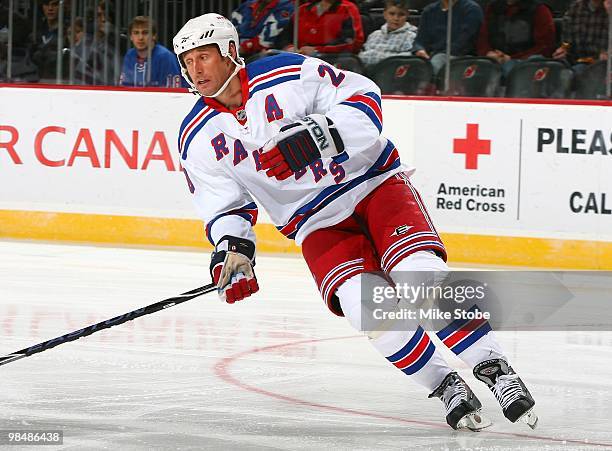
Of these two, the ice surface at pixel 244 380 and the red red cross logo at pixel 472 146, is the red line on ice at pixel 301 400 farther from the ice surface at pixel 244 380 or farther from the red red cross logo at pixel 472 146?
the red red cross logo at pixel 472 146

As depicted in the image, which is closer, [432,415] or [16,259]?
[432,415]

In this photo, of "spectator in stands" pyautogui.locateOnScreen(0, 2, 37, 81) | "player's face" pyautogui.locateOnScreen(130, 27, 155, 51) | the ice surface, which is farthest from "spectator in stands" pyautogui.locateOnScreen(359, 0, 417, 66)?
"spectator in stands" pyautogui.locateOnScreen(0, 2, 37, 81)

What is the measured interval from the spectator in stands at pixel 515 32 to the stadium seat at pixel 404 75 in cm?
34

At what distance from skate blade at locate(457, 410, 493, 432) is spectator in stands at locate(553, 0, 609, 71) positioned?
13.4 ft

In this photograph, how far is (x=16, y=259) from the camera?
7.40 meters

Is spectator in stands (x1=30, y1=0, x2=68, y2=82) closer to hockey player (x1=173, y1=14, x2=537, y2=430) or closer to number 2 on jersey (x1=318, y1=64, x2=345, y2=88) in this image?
hockey player (x1=173, y1=14, x2=537, y2=430)

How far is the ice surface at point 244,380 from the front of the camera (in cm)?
356

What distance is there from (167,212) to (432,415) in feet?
14.8

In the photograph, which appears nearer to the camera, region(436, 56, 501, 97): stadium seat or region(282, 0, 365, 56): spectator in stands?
region(436, 56, 501, 97): stadium seat

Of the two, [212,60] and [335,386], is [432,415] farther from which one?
[212,60]

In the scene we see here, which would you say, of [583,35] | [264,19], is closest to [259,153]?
[583,35]

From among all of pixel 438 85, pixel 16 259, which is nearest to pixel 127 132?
pixel 16 259

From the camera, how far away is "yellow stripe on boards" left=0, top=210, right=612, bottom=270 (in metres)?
7.25

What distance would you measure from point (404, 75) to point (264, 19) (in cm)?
99
